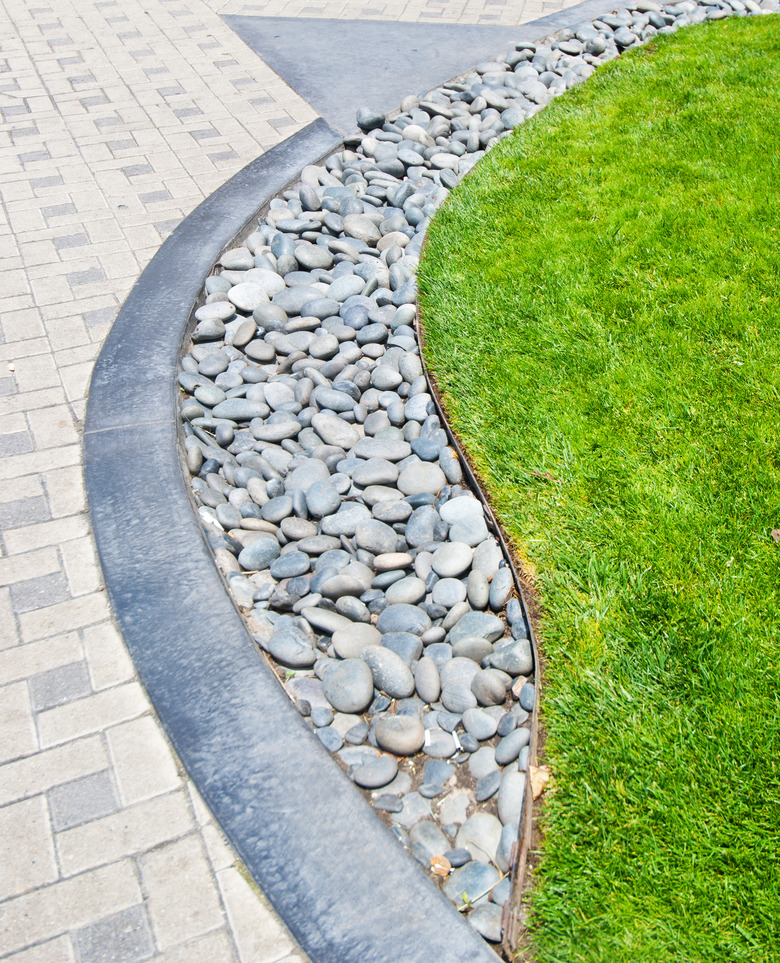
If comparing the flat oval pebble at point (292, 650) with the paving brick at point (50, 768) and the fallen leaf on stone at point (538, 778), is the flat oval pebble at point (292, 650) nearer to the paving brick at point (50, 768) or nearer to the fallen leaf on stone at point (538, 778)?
the paving brick at point (50, 768)

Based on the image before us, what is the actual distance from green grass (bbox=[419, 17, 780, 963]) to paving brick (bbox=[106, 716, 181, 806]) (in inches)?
39.3

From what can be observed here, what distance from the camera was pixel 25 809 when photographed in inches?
88.0

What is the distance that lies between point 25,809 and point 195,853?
0.46 metres

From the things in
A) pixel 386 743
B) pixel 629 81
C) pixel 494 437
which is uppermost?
pixel 629 81

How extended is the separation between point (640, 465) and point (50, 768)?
2030mm

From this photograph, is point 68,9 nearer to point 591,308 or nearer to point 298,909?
point 591,308

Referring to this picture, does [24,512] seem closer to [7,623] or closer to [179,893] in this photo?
[7,623]

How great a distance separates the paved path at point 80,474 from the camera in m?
2.05

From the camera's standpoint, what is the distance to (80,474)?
10.6 feet

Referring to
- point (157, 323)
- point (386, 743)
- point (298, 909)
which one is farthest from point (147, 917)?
point (157, 323)

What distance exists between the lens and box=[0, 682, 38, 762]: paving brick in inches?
93.4

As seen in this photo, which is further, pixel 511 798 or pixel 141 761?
pixel 141 761

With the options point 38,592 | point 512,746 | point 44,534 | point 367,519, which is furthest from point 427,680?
point 44,534

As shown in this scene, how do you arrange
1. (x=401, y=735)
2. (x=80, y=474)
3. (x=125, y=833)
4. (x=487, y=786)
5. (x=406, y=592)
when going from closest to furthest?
1. (x=125, y=833)
2. (x=487, y=786)
3. (x=401, y=735)
4. (x=406, y=592)
5. (x=80, y=474)
